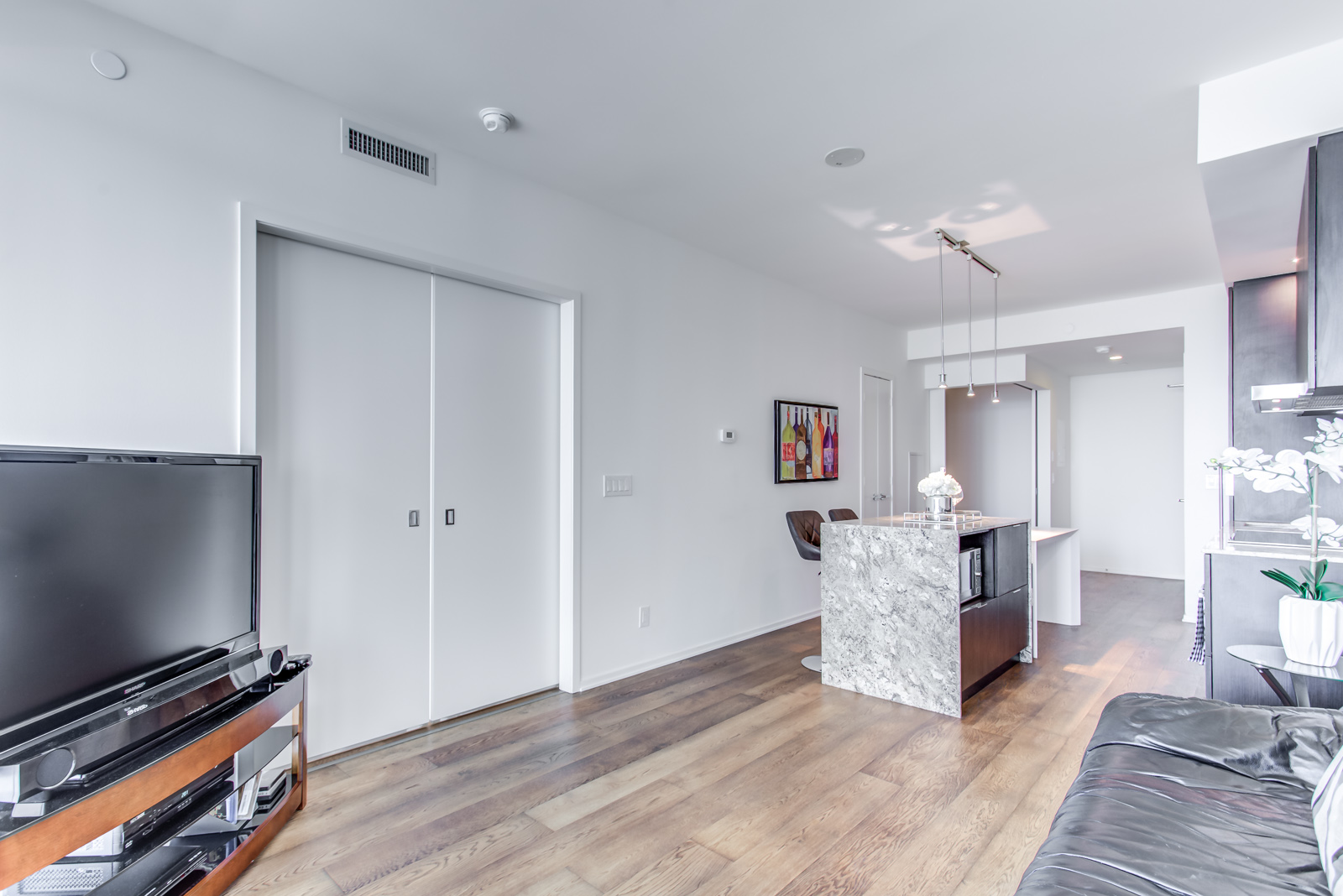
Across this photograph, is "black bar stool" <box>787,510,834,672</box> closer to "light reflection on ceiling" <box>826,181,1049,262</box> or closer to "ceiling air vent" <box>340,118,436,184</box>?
"light reflection on ceiling" <box>826,181,1049,262</box>

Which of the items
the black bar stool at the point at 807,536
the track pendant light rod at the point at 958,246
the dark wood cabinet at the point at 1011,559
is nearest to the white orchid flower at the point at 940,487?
the dark wood cabinet at the point at 1011,559

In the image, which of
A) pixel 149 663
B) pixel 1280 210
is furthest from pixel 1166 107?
pixel 149 663

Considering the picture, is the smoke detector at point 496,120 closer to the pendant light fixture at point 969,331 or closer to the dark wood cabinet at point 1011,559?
the dark wood cabinet at point 1011,559

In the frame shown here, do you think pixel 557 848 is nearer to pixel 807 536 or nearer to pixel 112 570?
pixel 112 570

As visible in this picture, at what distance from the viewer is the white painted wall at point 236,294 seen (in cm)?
197

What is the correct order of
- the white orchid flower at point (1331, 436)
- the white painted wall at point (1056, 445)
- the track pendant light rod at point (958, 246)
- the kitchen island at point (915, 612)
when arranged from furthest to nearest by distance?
the white painted wall at point (1056, 445) < the track pendant light rod at point (958, 246) < the kitchen island at point (915, 612) < the white orchid flower at point (1331, 436)

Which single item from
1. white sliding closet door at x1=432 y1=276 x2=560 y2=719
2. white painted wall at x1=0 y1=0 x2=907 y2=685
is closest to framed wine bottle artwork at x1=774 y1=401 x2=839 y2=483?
white painted wall at x1=0 y1=0 x2=907 y2=685

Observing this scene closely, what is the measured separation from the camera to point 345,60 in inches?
93.3

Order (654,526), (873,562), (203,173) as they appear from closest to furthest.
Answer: (203,173) → (873,562) → (654,526)

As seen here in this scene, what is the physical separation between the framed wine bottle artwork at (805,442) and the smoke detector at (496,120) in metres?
2.80

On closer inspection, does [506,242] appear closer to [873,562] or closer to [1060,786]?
[873,562]

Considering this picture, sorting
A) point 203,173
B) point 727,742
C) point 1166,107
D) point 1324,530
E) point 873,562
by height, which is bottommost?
point 727,742

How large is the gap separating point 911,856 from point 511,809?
52.2 inches

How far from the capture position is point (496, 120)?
8.91ft
